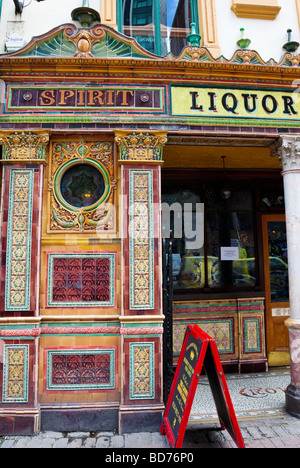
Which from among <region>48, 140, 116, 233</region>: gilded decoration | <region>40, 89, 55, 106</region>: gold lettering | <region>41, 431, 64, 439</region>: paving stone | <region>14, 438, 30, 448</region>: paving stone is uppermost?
<region>40, 89, 55, 106</region>: gold lettering

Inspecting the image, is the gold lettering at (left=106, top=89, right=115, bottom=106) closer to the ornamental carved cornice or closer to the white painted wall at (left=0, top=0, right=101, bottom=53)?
the ornamental carved cornice

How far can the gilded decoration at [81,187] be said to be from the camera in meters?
4.78

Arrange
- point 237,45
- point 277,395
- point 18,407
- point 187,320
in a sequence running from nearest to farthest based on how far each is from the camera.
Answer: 1. point 18,407
2. point 277,395
3. point 237,45
4. point 187,320

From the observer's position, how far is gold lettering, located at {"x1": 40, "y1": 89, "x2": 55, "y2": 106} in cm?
475

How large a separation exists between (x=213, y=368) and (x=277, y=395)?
2.36 m

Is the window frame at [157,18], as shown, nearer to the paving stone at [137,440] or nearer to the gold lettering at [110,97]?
the gold lettering at [110,97]

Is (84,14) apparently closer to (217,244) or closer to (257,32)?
(257,32)

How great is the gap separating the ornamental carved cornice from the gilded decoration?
244 millimetres

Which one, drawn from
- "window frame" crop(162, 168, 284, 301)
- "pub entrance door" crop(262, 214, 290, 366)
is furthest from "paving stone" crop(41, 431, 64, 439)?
"pub entrance door" crop(262, 214, 290, 366)

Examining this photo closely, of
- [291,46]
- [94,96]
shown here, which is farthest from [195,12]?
[94,96]

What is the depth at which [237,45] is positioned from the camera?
18.8 ft
